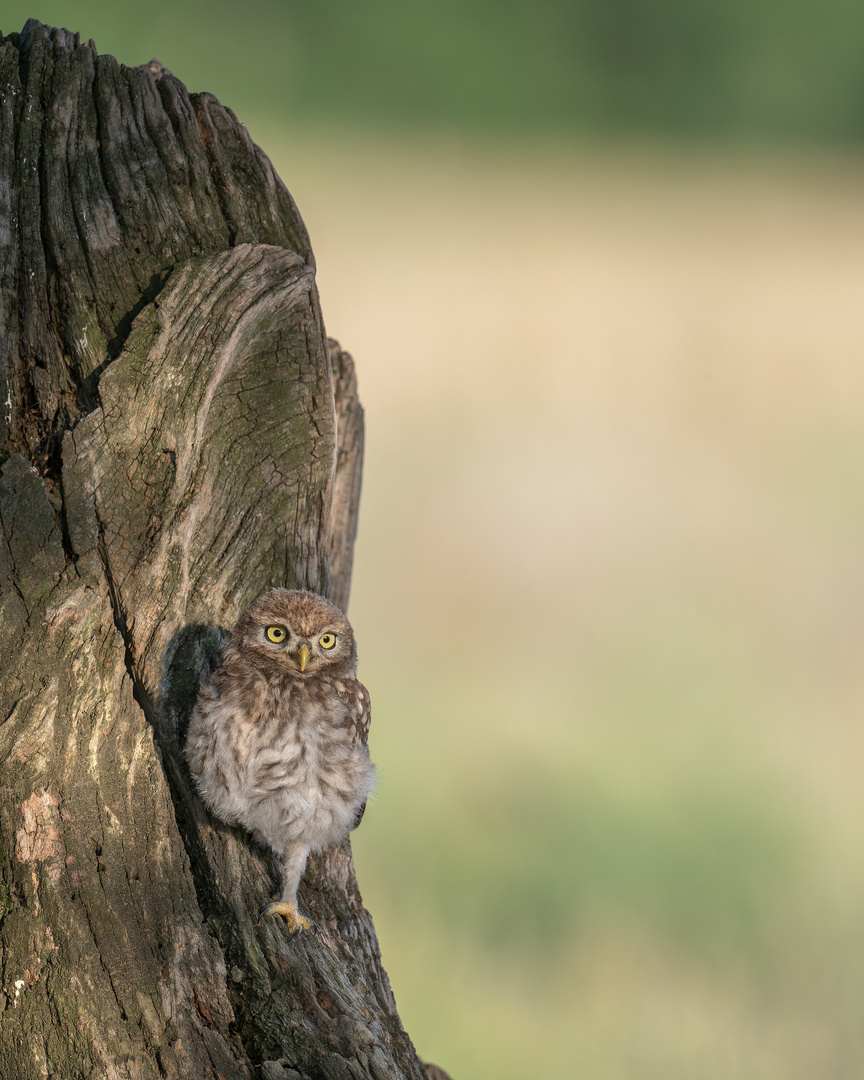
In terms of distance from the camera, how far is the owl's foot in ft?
6.57

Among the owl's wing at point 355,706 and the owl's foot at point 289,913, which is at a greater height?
the owl's wing at point 355,706

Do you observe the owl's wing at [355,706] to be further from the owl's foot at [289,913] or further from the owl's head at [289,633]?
the owl's foot at [289,913]

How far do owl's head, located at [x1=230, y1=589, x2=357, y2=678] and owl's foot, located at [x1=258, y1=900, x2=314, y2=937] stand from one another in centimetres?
48

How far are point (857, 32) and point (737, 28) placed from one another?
2.90 ft

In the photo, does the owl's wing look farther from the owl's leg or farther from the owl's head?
the owl's leg

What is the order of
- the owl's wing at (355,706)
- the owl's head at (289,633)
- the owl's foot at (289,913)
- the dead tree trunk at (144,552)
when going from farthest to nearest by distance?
the owl's wing at (355,706)
the owl's head at (289,633)
the owl's foot at (289,913)
the dead tree trunk at (144,552)

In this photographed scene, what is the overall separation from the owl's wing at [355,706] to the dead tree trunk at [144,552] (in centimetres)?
32

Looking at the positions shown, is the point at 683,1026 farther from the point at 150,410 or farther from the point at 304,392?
the point at 150,410

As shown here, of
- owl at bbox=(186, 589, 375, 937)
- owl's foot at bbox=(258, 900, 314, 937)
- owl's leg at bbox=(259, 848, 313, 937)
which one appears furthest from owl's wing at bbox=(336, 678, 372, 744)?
owl's foot at bbox=(258, 900, 314, 937)

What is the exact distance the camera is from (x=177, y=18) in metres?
6.80

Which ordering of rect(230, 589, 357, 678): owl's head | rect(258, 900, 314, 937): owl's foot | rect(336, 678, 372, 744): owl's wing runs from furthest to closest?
rect(336, 678, 372, 744): owl's wing → rect(230, 589, 357, 678): owl's head → rect(258, 900, 314, 937): owl's foot

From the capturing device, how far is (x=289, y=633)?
2.17m

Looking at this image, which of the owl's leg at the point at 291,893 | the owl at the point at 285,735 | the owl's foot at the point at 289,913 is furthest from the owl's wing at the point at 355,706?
the owl's foot at the point at 289,913

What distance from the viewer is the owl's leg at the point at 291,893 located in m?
2.01
